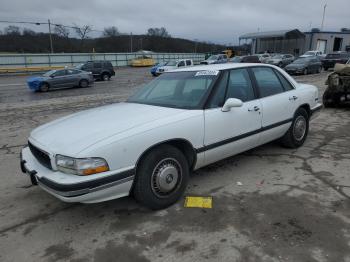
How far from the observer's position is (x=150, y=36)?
245 feet

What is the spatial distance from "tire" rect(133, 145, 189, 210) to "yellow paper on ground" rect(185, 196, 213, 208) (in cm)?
15

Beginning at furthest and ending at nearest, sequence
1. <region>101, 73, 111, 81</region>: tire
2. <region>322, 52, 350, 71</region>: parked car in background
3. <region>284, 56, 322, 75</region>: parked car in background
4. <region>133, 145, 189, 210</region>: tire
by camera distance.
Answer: <region>322, 52, 350, 71</region>: parked car in background → <region>284, 56, 322, 75</region>: parked car in background → <region>101, 73, 111, 81</region>: tire → <region>133, 145, 189, 210</region>: tire

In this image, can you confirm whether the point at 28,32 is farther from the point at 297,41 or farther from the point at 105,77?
the point at 297,41

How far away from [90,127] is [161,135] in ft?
2.59

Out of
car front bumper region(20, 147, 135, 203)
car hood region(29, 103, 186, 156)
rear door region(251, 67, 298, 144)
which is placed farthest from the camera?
rear door region(251, 67, 298, 144)

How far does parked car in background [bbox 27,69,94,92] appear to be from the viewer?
693 inches

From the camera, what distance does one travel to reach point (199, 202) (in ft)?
12.5

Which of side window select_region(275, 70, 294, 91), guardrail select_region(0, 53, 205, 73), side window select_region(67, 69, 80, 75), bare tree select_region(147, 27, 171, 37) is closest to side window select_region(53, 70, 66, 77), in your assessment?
side window select_region(67, 69, 80, 75)

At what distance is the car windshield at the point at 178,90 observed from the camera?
410 cm

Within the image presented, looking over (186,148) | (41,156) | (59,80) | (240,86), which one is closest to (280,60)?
(59,80)

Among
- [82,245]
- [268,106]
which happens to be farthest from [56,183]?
[268,106]

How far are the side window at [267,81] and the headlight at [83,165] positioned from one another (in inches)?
108

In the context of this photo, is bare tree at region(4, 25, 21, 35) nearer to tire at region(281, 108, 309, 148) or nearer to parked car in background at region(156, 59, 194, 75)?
parked car in background at region(156, 59, 194, 75)

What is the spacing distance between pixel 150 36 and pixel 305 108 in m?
72.5
